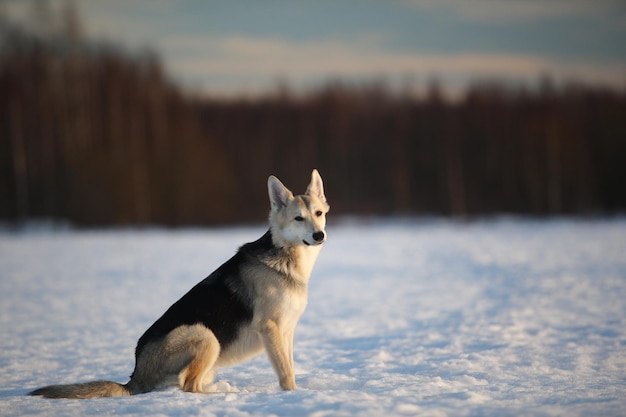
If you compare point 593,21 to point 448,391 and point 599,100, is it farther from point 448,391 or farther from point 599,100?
point 448,391

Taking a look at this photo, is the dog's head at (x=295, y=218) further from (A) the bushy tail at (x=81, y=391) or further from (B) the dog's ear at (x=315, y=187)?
(A) the bushy tail at (x=81, y=391)

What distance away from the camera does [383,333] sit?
856 centimetres

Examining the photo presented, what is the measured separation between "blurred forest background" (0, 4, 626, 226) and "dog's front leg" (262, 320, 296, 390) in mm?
32461

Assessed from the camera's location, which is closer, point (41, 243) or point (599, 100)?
point (41, 243)

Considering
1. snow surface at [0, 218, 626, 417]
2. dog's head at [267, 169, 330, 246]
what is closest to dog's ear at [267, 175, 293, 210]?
dog's head at [267, 169, 330, 246]

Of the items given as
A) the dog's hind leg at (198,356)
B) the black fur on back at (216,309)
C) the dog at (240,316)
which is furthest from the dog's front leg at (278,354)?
the dog's hind leg at (198,356)

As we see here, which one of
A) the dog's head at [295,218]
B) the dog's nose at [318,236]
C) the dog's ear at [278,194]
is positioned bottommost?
the dog's nose at [318,236]

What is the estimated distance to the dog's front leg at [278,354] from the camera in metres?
5.18

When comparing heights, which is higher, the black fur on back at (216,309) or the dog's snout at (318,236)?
the dog's snout at (318,236)

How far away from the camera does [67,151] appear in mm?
37094

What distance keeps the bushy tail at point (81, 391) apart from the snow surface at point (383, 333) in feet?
0.26

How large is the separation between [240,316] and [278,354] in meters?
0.50

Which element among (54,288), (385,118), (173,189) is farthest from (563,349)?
(385,118)

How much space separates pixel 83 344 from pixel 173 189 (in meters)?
30.6
